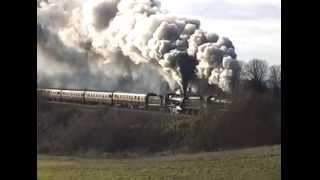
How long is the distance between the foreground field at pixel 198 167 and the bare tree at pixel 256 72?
9.1 inches

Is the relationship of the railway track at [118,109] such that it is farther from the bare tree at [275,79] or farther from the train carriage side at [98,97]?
the bare tree at [275,79]

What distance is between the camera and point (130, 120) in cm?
179

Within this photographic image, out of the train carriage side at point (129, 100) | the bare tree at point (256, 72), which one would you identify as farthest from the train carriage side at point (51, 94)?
the bare tree at point (256, 72)

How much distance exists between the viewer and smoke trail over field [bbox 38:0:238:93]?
1.74m

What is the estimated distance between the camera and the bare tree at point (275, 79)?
66.4 inches

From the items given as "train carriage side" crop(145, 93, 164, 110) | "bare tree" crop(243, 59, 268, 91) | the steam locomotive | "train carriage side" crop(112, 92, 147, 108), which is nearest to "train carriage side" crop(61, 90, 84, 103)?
the steam locomotive

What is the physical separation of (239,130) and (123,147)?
0.42 m

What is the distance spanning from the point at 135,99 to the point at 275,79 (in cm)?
50

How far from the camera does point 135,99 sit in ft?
5.82

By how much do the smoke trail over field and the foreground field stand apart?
0.24 metres

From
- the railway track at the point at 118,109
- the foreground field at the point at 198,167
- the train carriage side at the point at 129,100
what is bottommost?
the foreground field at the point at 198,167
